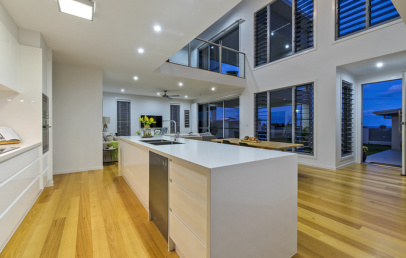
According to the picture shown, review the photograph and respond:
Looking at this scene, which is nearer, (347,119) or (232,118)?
(347,119)

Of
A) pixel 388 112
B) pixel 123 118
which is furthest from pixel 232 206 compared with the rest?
pixel 123 118

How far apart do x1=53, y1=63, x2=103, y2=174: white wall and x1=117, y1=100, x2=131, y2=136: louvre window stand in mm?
4010

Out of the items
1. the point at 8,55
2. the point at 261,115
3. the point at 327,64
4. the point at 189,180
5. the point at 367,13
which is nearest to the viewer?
the point at 189,180

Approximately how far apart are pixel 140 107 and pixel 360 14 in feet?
26.8

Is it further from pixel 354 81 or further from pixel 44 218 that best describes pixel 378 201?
pixel 44 218

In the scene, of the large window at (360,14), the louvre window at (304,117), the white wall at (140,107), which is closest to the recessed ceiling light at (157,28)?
the louvre window at (304,117)

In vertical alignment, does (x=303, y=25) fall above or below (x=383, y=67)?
above

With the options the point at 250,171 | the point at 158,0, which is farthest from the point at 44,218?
the point at 158,0

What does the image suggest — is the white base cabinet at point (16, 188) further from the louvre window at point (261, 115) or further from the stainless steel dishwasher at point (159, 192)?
the louvre window at point (261, 115)

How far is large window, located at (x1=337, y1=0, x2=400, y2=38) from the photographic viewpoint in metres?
3.71

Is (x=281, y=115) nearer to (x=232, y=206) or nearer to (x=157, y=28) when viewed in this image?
(x=157, y=28)

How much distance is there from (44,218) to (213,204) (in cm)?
226

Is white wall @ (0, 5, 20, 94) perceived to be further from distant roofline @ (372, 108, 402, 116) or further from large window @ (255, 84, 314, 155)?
distant roofline @ (372, 108, 402, 116)

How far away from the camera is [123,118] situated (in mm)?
8266
